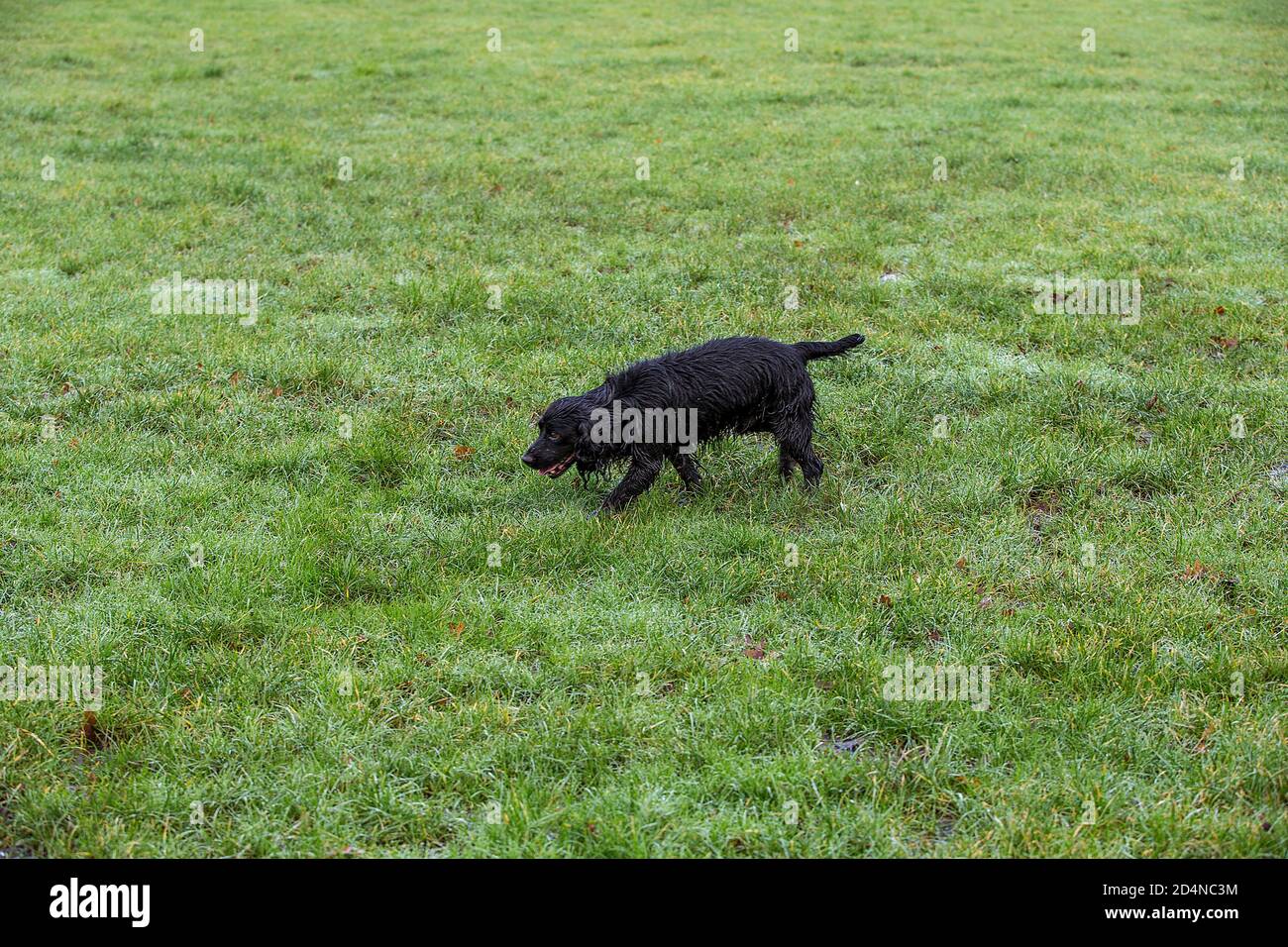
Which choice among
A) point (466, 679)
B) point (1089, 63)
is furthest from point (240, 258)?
point (1089, 63)

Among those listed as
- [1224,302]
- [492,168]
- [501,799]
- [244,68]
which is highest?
[244,68]

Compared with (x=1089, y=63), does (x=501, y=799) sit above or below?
below

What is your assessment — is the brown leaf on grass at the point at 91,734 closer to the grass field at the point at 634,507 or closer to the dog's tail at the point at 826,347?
the grass field at the point at 634,507

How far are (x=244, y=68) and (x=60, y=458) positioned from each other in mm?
15819

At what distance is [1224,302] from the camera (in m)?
10.4

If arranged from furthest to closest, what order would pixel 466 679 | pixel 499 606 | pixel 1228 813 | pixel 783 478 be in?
pixel 783 478, pixel 499 606, pixel 466 679, pixel 1228 813

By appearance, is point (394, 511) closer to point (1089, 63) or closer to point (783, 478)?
point (783, 478)
